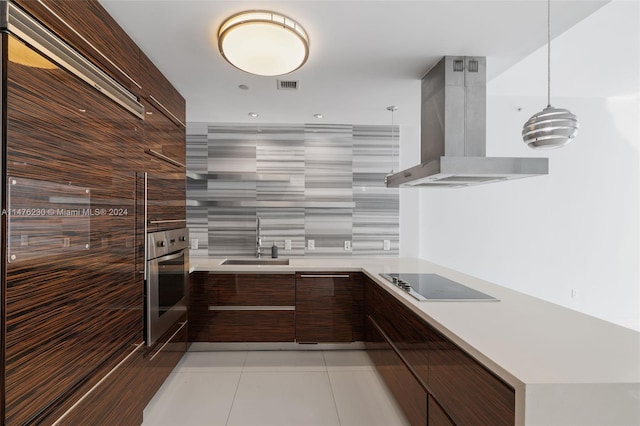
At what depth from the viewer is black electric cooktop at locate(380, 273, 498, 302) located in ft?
6.03

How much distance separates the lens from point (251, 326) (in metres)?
3.13

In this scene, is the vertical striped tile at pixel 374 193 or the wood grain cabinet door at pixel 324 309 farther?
the vertical striped tile at pixel 374 193

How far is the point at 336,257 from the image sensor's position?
13.3 ft

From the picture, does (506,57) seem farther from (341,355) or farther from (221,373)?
(221,373)

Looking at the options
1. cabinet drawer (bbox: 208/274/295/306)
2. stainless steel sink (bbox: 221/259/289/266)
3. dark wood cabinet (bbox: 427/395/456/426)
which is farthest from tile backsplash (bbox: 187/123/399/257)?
dark wood cabinet (bbox: 427/395/456/426)

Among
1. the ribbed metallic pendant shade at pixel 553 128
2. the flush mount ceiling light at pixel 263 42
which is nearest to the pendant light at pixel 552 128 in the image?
the ribbed metallic pendant shade at pixel 553 128

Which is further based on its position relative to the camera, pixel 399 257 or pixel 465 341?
pixel 399 257

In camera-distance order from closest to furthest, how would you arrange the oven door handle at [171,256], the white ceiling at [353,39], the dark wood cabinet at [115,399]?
the dark wood cabinet at [115,399] < the white ceiling at [353,39] < the oven door handle at [171,256]

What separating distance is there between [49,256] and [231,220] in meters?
2.72

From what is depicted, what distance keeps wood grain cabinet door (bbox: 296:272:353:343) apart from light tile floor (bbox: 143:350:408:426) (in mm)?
193

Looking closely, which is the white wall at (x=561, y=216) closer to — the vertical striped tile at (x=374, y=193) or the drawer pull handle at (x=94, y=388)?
the vertical striped tile at (x=374, y=193)

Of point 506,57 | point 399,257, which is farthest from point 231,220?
point 506,57

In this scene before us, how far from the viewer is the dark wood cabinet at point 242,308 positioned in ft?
10.2

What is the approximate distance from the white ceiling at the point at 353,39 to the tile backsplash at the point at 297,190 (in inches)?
36.9
